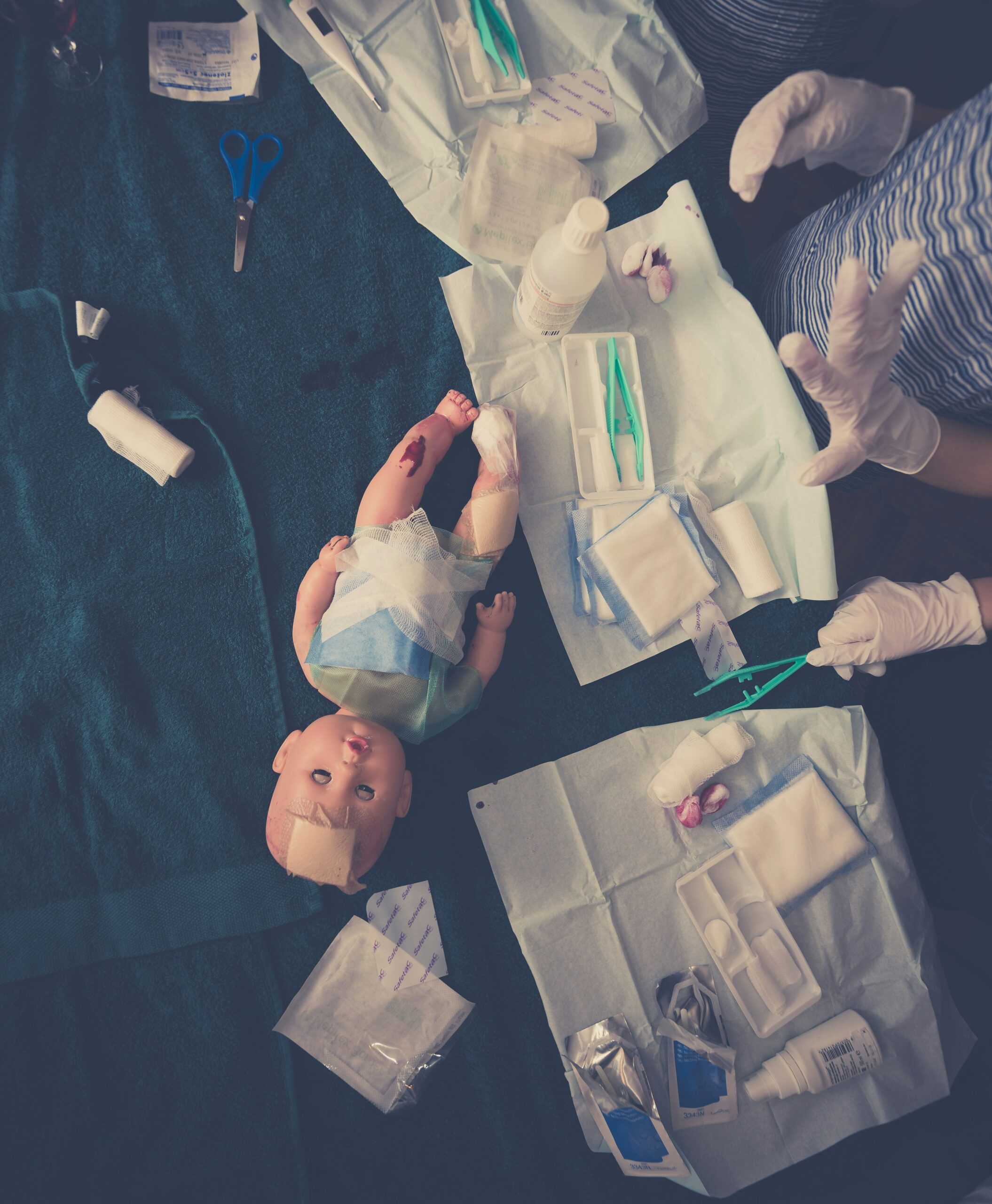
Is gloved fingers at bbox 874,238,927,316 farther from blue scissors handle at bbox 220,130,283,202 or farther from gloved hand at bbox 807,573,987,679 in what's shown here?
blue scissors handle at bbox 220,130,283,202

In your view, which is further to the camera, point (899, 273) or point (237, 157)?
point (237, 157)

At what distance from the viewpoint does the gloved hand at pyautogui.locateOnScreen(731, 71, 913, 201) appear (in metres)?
0.90

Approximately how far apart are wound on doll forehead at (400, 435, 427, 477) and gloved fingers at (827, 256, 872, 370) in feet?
1.80

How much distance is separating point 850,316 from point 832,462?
19 centimetres

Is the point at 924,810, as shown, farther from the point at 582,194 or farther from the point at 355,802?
the point at 582,194

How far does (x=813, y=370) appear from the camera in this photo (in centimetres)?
82

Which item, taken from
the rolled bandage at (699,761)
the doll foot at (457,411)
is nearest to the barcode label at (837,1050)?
the rolled bandage at (699,761)

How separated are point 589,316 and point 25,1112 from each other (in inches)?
55.2

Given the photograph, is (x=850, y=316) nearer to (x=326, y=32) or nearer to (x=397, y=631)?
(x=397, y=631)

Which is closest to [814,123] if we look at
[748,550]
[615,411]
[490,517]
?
[615,411]

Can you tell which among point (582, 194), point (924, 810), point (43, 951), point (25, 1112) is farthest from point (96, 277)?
point (924, 810)

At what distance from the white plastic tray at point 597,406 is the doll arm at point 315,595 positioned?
381 millimetres

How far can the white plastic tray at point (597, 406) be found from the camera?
1048 millimetres

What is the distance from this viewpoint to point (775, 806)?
40.4 inches
